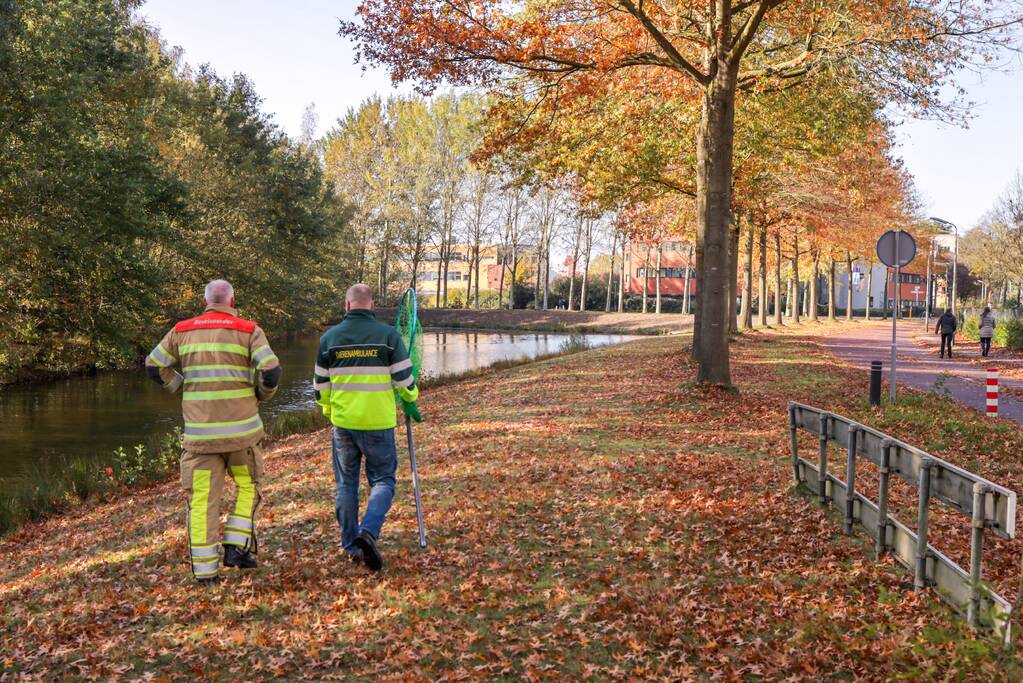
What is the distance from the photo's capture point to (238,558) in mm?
6441

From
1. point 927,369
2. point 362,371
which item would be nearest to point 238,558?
point 362,371

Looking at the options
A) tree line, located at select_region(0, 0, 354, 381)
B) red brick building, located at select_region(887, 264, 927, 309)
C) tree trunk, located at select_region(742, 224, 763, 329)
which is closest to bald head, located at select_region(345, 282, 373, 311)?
tree line, located at select_region(0, 0, 354, 381)

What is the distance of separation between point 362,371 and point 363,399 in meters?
0.20

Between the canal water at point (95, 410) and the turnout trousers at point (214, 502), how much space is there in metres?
10.4

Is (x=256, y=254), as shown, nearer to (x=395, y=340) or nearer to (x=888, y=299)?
(x=395, y=340)

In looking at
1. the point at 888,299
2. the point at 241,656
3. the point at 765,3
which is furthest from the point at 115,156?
the point at 888,299

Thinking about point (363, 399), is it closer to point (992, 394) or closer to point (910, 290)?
point (992, 394)

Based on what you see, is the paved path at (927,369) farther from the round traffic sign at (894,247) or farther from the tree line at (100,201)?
the tree line at (100,201)

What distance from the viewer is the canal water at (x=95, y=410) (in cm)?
1708

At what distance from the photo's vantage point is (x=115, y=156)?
846 inches

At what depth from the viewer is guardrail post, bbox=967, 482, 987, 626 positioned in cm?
462

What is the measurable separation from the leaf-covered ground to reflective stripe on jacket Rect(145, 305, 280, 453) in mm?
1087

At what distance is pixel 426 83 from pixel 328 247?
95.3 feet

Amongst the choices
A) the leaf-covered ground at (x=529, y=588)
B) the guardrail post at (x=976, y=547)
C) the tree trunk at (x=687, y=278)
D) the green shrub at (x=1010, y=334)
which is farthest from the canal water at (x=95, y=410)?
the tree trunk at (x=687, y=278)
